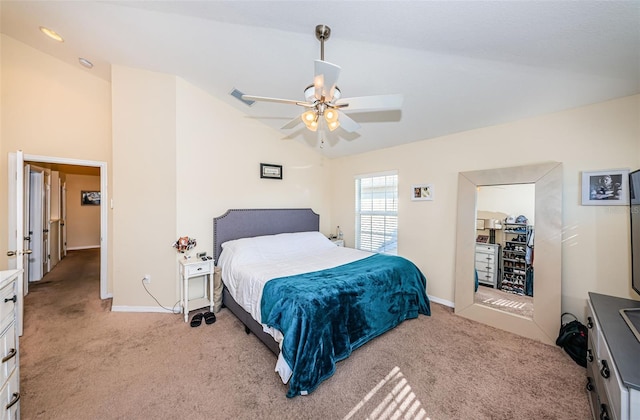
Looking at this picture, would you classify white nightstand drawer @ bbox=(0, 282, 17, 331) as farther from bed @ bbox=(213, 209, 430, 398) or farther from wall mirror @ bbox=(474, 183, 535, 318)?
wall mirror @ bbox=(474, 183, 535, 318)

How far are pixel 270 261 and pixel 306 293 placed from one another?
3.93 ft

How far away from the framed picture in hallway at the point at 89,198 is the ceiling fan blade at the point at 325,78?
9090 mm

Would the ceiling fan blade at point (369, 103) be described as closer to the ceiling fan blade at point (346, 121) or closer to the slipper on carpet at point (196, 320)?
the ceiling fan blade at point (346, 121)

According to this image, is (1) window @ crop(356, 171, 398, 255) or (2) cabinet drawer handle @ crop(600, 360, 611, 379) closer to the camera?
(2) cabinet drawer handle @ crop(600, 360, 611, 379)

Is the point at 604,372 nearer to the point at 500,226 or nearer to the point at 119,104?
the point at 500,226

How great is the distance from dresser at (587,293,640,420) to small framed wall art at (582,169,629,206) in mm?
966

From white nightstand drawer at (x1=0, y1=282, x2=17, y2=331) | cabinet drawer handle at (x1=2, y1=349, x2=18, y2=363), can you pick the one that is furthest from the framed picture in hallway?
cabinet drawer handle at (x1=2, y1=349, x2=18, y2=363)

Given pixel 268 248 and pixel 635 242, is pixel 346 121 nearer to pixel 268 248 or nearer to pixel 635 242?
pixel 268 248

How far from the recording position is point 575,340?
2258 millimetres

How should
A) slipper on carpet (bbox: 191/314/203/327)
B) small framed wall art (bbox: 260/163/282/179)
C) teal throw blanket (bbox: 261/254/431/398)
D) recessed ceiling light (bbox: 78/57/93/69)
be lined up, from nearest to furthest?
teal throw blanket (bbox: 261/254/431/398)
slipper on carpet (bbox: 191/314/203/327)
recessed ceiling light (bbox: 78/57/93/69)
small framed wall art (bbox: 260/163/282/179)

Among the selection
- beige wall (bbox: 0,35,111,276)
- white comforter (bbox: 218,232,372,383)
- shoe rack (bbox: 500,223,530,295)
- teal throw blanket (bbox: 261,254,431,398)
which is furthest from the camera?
beige wall (bbox: 0,35,111,276)

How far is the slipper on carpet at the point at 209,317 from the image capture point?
293cm

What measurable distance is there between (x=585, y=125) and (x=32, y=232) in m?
7.78

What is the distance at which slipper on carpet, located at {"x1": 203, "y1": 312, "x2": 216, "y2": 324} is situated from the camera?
2934 millimetres
